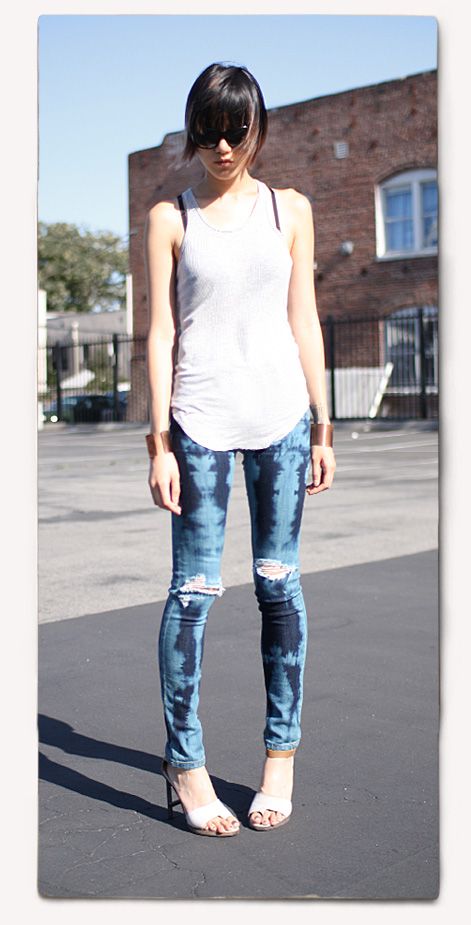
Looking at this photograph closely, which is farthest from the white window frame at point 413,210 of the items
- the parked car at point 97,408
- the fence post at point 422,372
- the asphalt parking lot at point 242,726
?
the asphalt parking lot at point 242,726

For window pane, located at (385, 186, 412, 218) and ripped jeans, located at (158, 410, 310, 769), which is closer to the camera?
Answer: ripped jeans, located at (158, 410, 310, 769)

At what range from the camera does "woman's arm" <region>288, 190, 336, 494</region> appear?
2076mm

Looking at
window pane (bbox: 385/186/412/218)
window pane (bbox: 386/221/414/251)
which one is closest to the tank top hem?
window pane (bbox: 385/186/412/218)

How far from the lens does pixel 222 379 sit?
201 cm

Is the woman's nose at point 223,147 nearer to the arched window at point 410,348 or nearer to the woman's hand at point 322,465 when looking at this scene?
the woman's hand at point 322,465

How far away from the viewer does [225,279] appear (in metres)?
1.98

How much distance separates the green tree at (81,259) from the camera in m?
2.41

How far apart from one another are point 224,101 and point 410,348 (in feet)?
68.5

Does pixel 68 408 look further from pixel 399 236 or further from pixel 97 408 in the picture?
A: pixel 399 236

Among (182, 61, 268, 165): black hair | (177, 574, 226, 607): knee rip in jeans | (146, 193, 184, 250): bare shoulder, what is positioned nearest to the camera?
(182, 61, 268, 165): black hair

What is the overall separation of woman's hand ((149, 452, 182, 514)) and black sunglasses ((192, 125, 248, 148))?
0.57m

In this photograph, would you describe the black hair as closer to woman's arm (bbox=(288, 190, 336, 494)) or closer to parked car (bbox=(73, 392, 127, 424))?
woman's arm (bbox=(288, 190, 336, 494))

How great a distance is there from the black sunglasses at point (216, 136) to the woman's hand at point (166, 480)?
571mm
